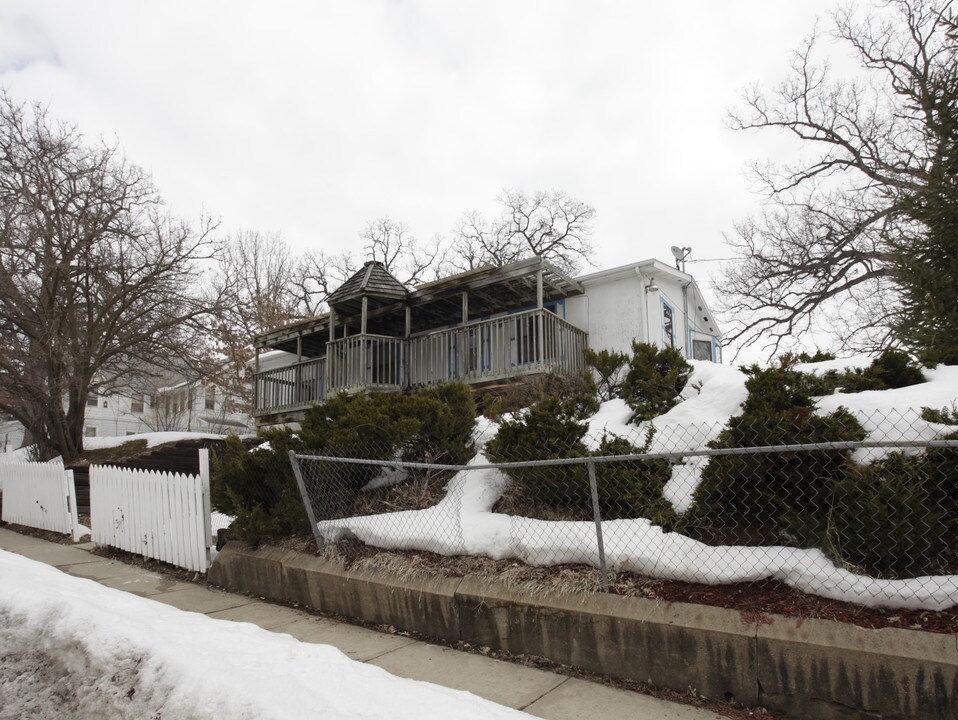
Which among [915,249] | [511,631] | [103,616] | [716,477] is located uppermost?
[915,249]

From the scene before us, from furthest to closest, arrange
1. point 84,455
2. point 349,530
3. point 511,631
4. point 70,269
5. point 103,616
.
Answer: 1. point 84,455
2. point 70,269
3. point 349,530
4. point 511,631
5. point 103,616

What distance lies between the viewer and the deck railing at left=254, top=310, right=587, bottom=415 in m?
10.8

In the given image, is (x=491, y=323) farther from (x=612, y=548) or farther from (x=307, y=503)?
(x=612, y=548)

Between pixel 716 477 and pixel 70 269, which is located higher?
pixel 70 269

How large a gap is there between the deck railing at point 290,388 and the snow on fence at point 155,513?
6.44 metres

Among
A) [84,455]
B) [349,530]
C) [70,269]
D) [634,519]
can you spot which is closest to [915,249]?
[634,519]

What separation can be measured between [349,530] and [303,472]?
800 mm

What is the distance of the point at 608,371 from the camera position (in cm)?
693

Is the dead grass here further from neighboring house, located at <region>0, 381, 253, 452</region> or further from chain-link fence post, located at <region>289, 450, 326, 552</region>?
neighboring house, located at <region>0, 381, 253, 452</region>

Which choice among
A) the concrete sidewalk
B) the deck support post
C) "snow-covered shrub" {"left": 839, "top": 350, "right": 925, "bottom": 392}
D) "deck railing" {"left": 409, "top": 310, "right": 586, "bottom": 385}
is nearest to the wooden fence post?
the concrete sidewalk

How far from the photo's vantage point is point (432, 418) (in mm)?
5699

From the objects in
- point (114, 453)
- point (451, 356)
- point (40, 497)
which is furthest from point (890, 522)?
point (114, 453)

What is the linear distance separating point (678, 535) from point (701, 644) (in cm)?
86

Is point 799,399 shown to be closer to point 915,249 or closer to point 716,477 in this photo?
point 716,477
